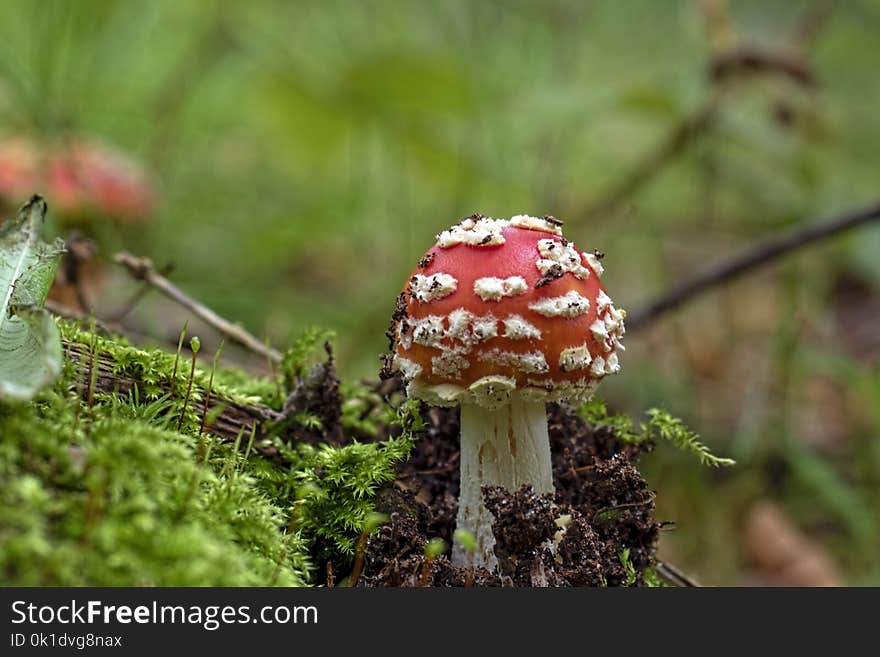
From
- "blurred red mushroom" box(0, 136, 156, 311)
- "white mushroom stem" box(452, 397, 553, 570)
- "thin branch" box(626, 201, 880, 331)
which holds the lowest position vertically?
"white mushroom stem" box(452, 397, 553, 570)

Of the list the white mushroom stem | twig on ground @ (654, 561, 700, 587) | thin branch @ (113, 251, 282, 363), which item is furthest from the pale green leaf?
twig on ground @ (654, 561, 700, 587)

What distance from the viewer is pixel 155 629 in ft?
3.91

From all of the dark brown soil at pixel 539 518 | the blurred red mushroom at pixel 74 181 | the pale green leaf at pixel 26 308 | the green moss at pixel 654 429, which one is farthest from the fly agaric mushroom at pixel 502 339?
the blurred red mushroom at pixel 74 181

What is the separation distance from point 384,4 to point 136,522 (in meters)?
5.70

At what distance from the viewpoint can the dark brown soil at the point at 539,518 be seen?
5.16 feet

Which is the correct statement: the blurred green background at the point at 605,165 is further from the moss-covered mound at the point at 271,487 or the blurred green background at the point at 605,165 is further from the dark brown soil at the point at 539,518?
the moss-covered mound at the point at 271,487

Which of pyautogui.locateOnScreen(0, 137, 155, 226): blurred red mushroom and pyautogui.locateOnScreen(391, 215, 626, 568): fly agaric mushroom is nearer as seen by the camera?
pyautogui.locateOnScreen(391, 215, 626, 568): fly agaric mushroom

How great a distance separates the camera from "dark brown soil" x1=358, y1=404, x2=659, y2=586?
62.0 inches

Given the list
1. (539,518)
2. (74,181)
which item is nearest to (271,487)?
(539,518)

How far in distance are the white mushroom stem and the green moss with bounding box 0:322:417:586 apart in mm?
175

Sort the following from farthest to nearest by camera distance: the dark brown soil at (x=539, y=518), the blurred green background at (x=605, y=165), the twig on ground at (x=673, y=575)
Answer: the blurred green background at (x=605, y=165), the twig on ground at (x=673, y=575), the dark brown soil at (x=539, y=518)

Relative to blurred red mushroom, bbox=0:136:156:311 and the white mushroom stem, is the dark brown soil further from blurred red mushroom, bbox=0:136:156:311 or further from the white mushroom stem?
blurred red mushroom, bbox=0:136:156:311

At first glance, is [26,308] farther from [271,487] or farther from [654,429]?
Result: [654,429]

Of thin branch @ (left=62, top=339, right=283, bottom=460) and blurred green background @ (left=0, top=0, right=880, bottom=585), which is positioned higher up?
blurred green background @ (left=0, top=0, right=880, bottom=585)
